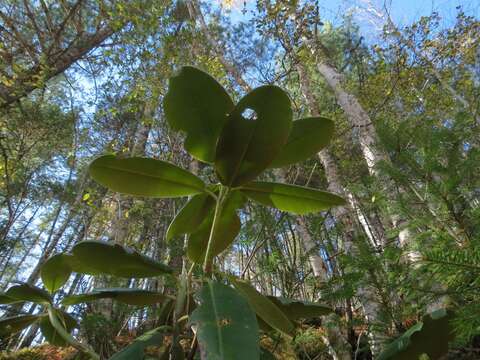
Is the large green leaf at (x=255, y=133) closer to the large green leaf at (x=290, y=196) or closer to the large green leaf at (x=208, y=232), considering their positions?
the large green leaf at (x=290, y=196)

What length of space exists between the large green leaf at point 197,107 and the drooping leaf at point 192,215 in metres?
0.21

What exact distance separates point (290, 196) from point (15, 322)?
3.55ft

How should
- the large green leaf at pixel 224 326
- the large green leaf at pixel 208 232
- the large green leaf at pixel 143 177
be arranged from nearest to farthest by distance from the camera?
the large green leaf at pixel 224 326 → the large green leaf at pixel 143 177 → the large green leaf at pixel 208 232

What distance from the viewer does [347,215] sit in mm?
2473

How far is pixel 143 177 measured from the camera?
0.97m

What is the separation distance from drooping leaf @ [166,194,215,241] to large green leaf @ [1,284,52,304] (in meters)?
0.47

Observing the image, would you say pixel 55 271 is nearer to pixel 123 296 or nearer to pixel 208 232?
pixel 123 296

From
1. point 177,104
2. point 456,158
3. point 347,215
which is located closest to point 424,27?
point 347,215

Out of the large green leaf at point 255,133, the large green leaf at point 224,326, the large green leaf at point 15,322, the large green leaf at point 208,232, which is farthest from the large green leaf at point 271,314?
the large green leaf at point 15,322

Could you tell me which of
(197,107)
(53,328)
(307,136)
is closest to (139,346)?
(53,328)

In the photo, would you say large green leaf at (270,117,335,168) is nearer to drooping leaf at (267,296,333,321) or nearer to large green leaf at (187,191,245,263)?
large green leaf at (187,191,245,263)

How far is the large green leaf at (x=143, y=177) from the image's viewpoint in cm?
92

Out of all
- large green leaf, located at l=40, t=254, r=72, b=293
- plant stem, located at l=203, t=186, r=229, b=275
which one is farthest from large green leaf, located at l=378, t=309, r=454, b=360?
large green leaf, located at l=40, t=254, r=72, b=293

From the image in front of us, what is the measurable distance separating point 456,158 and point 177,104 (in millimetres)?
927
